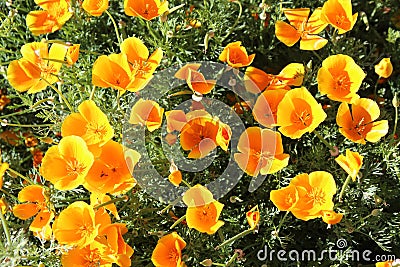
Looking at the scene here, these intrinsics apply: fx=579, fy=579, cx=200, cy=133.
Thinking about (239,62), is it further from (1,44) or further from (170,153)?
(1,44)

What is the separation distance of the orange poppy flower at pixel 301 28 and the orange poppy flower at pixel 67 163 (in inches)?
32.5

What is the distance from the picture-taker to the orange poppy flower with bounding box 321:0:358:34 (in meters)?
2.05

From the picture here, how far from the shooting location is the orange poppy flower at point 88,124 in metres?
1.85

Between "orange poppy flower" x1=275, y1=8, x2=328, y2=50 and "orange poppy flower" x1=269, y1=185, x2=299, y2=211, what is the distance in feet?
1.75

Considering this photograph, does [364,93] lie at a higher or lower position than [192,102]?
lower

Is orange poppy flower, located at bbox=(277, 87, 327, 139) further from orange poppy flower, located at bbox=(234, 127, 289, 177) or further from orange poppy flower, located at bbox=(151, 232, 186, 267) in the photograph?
orange poppy flower, located at bbox=(151, 232, 186, 267)

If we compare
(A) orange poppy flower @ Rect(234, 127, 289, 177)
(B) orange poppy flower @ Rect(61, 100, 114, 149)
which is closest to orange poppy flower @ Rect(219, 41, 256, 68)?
(A) orange poppy flower @ Rect(234, 127, 289, 177)

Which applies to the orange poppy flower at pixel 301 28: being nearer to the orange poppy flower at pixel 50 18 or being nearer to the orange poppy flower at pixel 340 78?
the orange poppy flower at pixel 340 78

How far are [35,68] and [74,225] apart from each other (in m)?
0.61

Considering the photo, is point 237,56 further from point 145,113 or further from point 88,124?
point 88,124

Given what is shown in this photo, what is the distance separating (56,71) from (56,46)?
9 cm

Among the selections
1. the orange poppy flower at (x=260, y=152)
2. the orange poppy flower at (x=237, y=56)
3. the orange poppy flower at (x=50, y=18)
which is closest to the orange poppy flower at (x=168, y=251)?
the orange poppy flower at (x=260, y=152)

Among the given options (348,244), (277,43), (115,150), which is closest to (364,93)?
(277,43)

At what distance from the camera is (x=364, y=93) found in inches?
96.2
